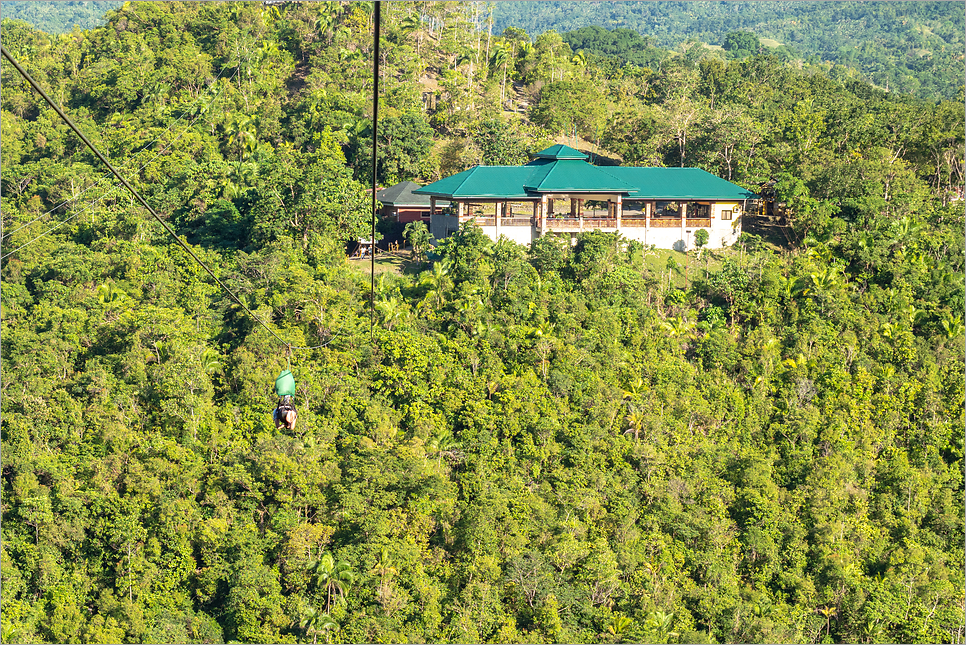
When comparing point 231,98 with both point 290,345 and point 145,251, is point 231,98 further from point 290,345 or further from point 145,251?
point 290,345

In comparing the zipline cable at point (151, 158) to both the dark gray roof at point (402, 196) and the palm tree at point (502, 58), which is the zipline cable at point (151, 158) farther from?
the palm tree at point (502, 58)

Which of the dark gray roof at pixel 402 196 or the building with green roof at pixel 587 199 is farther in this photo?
the dark gray roof at pixel 402 196

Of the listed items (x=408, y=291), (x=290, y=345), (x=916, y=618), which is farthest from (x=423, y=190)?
(x=916, y=618)

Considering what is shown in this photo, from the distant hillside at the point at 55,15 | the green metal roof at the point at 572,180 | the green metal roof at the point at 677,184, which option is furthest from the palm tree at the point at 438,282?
the distant hillside at the point at 55,15

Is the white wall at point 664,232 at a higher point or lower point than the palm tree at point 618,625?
higher

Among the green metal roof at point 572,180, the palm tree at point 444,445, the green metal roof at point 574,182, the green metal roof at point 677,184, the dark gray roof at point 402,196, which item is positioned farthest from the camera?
the dark gray roof at point 402,196

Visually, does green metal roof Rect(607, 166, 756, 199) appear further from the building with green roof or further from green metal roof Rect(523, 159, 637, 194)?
green metal roof Rect(523, 159, 637, 194)

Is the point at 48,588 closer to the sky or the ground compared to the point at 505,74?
closer to the ground
